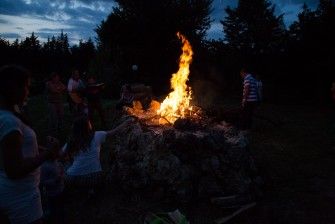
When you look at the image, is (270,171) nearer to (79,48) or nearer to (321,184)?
(321,184)

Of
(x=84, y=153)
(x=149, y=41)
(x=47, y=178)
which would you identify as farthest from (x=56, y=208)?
(x=149, y=41)

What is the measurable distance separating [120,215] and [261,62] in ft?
64.5

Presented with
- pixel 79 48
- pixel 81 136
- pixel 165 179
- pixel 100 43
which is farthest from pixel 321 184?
pixel 79 48

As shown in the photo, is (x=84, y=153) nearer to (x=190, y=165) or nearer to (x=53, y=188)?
(x=53, y=188)

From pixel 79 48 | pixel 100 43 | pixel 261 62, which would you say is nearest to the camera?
pixel 261 62

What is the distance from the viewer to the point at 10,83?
10.0 ft

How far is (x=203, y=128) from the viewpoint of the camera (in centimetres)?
771

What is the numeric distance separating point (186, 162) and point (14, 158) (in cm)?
430

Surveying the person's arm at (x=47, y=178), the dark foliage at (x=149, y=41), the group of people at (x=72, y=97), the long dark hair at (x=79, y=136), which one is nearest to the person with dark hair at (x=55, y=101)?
the group of people at (x=72, y=97)

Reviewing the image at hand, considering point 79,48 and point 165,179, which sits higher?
point 79,48

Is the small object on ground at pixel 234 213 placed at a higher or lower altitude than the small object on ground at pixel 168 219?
lower

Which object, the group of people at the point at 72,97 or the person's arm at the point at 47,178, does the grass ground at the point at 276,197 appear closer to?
the person's arm at the point at 47,178

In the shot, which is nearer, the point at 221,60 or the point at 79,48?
the point at 221,60

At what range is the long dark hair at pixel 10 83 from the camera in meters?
3.04
